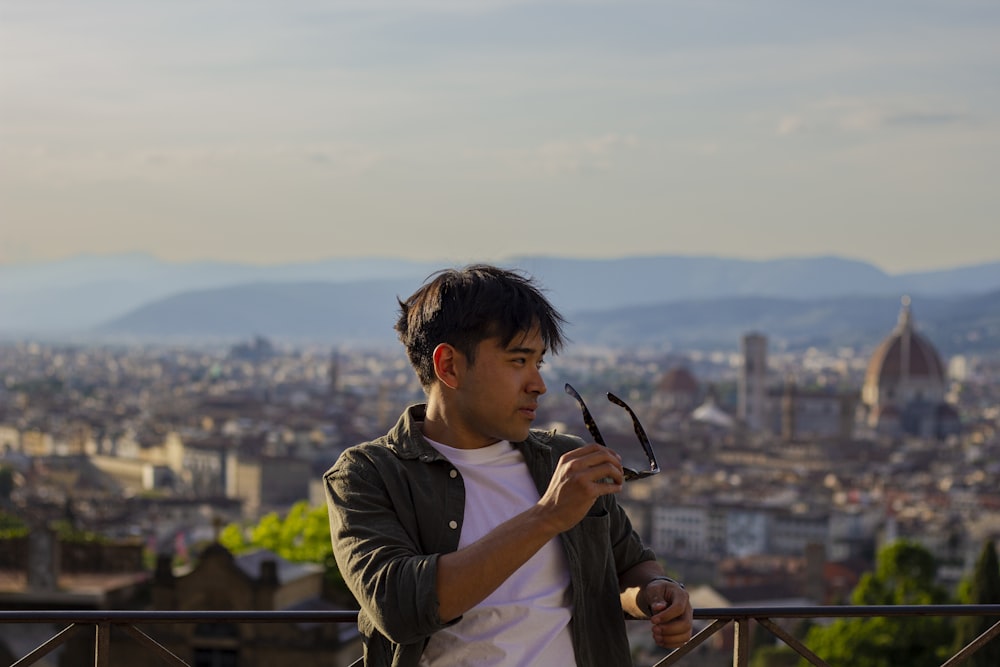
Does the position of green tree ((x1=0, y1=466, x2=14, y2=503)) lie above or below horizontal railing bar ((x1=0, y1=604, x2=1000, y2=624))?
below

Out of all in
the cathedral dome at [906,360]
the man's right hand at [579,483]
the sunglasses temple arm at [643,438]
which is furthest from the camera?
the cathedral dome at [906,360]

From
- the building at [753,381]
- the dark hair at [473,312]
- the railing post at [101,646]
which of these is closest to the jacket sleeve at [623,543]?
the dark hair at [473,312]

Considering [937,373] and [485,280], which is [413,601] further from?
[937,373]

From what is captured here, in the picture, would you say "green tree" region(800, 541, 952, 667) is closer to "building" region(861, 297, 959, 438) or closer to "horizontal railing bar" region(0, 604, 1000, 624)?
"horizontal railing bar" region(0, 604, 1000, 624)

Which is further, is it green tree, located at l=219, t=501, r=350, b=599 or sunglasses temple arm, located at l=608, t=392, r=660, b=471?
green tree, located at l=219, t=501, r=350, b=599

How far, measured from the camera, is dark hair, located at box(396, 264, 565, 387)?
1733 millimetres

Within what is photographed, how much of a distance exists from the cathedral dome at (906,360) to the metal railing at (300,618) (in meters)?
90.7

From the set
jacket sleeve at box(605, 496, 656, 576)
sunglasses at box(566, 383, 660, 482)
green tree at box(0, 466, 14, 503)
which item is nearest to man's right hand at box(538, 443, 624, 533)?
sunglasses at box(566, 383, 660, 482)

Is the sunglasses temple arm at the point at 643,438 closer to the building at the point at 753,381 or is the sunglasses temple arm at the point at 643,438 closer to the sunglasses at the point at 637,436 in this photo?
the sunglasses at the point at 637,436

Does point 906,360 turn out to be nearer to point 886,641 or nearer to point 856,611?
point 886,641

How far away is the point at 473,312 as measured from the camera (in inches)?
68.3

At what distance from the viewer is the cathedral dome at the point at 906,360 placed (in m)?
91.1

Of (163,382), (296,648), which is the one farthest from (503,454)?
(163,382)

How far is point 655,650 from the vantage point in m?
31.4
